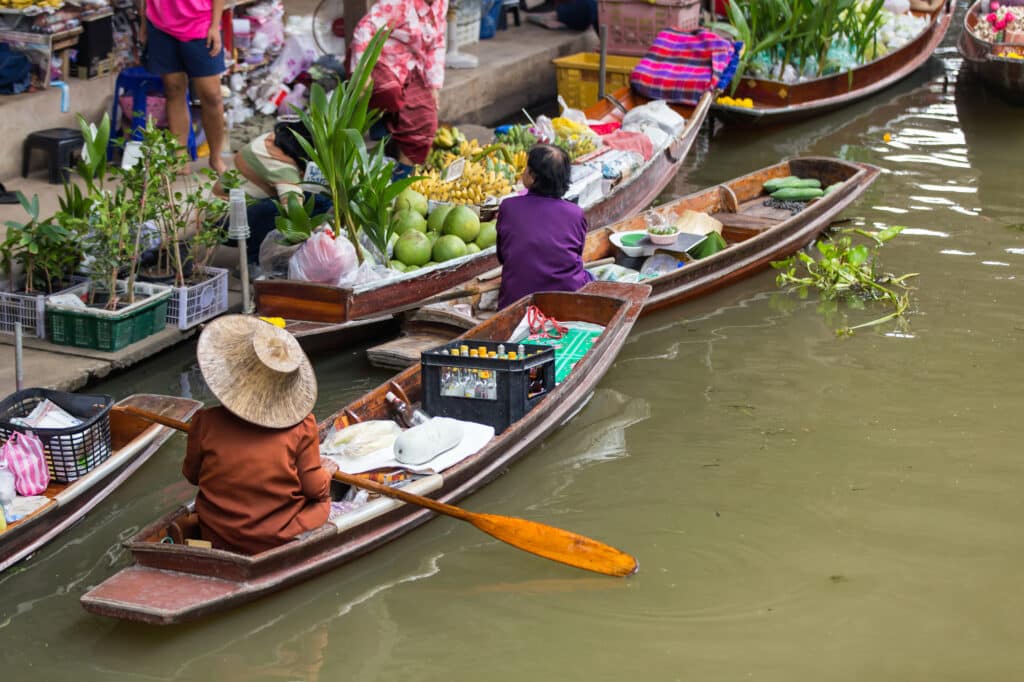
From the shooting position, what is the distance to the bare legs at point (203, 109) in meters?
7.86

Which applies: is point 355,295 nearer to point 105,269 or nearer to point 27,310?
point 105,269

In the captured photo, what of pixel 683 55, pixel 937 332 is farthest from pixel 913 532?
pixel 683 55

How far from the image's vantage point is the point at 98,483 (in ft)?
15.9

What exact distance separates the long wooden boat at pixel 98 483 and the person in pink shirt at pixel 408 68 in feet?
10.1

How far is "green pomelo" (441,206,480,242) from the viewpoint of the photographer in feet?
22.8

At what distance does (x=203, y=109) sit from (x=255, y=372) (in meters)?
4.32

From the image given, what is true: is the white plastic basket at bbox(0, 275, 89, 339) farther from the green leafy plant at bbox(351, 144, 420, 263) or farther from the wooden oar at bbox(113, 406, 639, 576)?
the wooden oar at bbox(113, 406, 639, 576)

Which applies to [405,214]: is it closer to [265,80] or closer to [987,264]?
[265,80]

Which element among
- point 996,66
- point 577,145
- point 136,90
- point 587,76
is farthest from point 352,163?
point 996,66

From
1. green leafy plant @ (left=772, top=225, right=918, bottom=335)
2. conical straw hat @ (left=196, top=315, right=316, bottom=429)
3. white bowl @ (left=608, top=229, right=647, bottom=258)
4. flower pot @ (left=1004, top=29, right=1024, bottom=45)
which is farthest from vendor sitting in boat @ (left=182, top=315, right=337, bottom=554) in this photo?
flower pot @ (left=1004, top=29, right=1024, bottom=45)

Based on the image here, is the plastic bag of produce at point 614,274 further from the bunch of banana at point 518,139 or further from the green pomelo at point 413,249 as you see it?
the bunch of banana at point 518,139

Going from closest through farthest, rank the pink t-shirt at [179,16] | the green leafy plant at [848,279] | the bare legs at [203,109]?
the green leafy plant at [848,279]
the pink t-shirt at [179,16]
the bare legs at [203,109]

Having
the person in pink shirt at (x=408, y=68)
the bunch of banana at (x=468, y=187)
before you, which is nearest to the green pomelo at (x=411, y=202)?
the bunch of banana at (x=468, y=187)

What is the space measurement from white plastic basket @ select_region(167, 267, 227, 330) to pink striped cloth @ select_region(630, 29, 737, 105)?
180 inches
